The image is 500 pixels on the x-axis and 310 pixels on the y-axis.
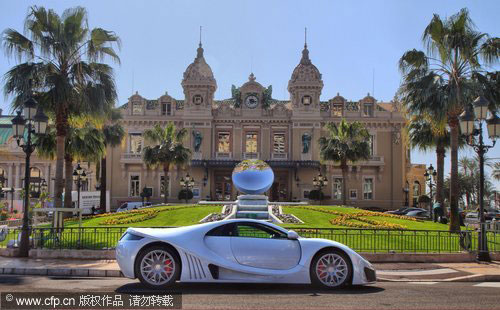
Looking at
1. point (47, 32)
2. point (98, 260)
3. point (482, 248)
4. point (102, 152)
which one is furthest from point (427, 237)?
point (102, 152)

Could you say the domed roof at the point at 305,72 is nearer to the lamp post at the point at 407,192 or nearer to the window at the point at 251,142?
the window at the point at 251,142

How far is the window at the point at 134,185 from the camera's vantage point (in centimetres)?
5684

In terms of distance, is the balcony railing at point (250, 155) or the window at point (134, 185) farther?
the window at point (134, 185)

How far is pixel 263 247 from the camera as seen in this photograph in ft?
31.5

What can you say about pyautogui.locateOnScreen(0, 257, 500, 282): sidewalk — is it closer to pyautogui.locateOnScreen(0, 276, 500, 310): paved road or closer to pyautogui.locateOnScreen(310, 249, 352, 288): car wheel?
pyautogui.locateOnScreen(0, 276, 500, 310): paved road

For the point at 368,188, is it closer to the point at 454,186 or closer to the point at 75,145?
the point at 75,145

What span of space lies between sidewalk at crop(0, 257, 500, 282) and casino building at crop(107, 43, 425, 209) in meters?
40.5

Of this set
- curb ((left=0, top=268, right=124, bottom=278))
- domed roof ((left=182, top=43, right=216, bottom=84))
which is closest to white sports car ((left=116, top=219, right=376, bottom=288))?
curb ((left=0, top=268, right=124, bottom=278))

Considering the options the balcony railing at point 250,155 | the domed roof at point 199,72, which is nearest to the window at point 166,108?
the domed roof at point 199,72

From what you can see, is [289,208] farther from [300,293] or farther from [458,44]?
[300,293]

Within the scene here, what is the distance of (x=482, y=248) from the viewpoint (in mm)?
15836

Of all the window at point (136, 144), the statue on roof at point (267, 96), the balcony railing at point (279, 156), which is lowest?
the balcony railing at point (279, 156)

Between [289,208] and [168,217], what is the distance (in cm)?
876

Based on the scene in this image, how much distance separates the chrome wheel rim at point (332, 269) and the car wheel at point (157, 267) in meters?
2.62
